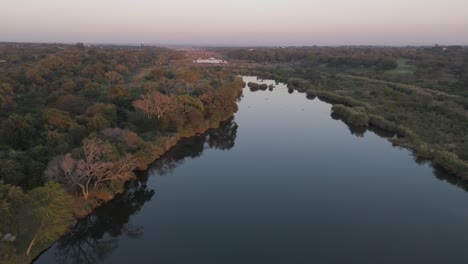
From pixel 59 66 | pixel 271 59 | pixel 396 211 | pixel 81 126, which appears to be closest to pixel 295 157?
pixel 396 211

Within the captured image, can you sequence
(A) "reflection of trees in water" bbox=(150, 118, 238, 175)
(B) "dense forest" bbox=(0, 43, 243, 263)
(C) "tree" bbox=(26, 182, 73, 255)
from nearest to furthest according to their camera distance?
(C) "tree" bbox=(26, 182, 73, 255)
(B) "dense forest" bbox=(0, 43, 243, 263)
(A) "reflection of trees in water" bbox=(150, 118, 238, 175)

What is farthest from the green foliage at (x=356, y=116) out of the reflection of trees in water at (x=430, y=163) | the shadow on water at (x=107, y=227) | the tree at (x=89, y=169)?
the tree at (x=89, y=169)

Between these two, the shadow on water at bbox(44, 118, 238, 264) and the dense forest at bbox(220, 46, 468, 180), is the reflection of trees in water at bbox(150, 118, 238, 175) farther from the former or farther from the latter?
the dense forest at bbox(220, 46, 468, 180)

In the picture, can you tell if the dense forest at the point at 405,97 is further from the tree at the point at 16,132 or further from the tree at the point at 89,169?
the tree at the point at 16,132

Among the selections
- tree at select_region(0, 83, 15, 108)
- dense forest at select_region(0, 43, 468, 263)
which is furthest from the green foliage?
tree at select_region(0, 83, 15, 108)

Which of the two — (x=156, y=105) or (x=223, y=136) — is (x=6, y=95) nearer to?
(x=156, y=105)

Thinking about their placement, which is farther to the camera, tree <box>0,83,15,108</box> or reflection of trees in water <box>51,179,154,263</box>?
tree <box>0,83,15,108</box>

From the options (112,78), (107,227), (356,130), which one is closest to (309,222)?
(107,227)
